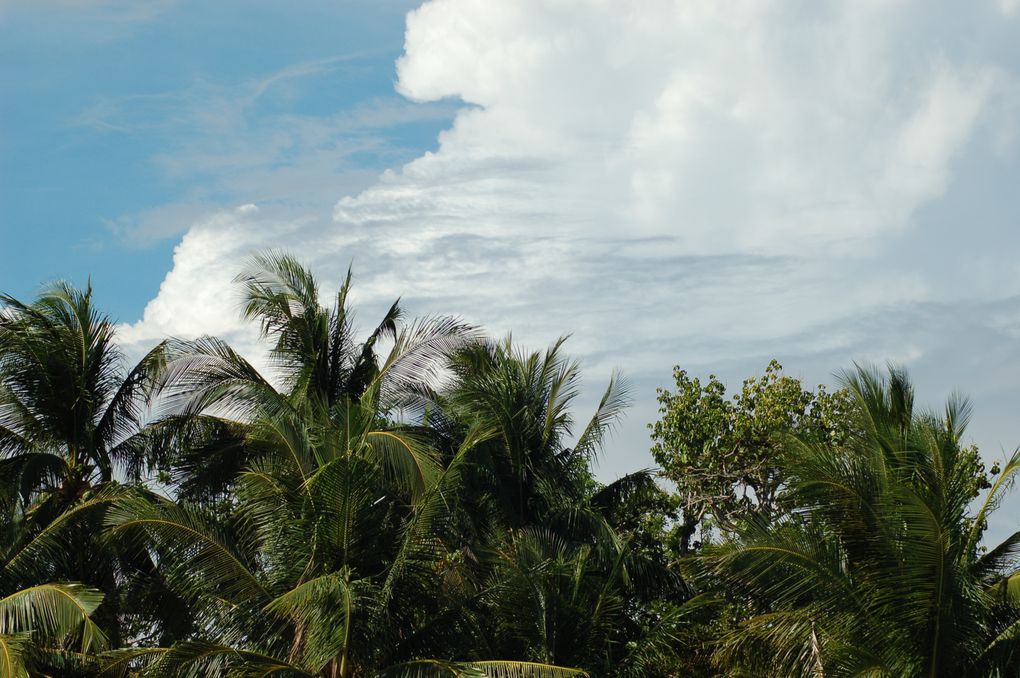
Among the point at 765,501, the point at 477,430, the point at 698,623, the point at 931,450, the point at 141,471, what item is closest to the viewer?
the point at 931,450

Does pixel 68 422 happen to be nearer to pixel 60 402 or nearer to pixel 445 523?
pixel 60 402

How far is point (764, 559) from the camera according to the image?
13.9 meters

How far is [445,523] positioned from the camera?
15.7 m

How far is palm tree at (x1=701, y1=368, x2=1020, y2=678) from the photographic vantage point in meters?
13.4

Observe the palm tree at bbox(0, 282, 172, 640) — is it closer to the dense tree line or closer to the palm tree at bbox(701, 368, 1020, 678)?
the dense tree line

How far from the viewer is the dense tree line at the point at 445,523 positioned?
13.9 m

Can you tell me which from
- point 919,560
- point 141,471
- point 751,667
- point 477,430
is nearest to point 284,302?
point 141,471

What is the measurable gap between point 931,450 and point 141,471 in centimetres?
1323

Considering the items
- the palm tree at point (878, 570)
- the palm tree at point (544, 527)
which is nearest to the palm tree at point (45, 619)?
the palm tree at point (544, 527)

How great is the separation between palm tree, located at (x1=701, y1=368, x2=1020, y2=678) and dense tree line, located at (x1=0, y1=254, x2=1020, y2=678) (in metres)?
0.03

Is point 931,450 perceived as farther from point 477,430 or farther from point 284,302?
point 284,302

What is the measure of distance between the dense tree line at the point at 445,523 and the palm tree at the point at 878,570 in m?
0.03

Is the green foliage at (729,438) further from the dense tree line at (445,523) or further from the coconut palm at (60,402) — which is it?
the coconut palm at (60,402)

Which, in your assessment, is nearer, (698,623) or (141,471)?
(698,623)
